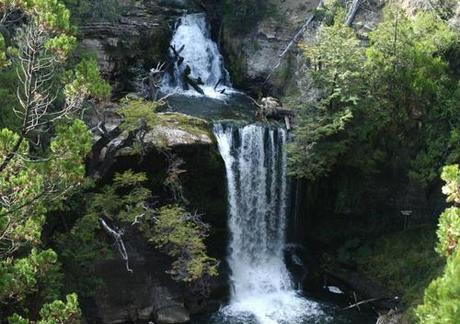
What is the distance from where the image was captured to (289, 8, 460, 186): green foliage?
63.2 feet

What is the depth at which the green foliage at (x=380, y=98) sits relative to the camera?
19266mm

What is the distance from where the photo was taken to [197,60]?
1103 inches

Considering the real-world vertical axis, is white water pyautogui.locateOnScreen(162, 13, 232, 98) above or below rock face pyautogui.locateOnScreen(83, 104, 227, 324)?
above

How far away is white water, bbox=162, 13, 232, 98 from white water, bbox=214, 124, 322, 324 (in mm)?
6030

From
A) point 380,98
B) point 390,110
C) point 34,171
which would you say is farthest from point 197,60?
point 34,171

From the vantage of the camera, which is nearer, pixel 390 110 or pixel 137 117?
pixel 137 117

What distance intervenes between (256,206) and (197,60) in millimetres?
9979

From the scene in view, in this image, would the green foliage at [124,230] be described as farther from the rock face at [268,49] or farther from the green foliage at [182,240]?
the rock face at [268,49]

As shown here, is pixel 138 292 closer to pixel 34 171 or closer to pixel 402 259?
pixel 402 259

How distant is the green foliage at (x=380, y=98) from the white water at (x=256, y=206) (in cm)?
140

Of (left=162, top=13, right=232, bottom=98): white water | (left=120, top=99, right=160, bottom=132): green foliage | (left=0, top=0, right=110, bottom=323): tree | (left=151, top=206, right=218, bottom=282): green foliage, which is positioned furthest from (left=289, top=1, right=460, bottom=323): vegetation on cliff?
(left=0, top=0, right=110, bottom=323): tree

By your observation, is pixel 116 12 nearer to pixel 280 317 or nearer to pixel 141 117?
pixel 141 117

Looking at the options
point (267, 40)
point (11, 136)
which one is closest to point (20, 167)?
point (11, 136)

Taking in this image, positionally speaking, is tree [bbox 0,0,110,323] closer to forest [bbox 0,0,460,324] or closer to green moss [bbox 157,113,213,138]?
forest [bbox 0,0,460,324]
